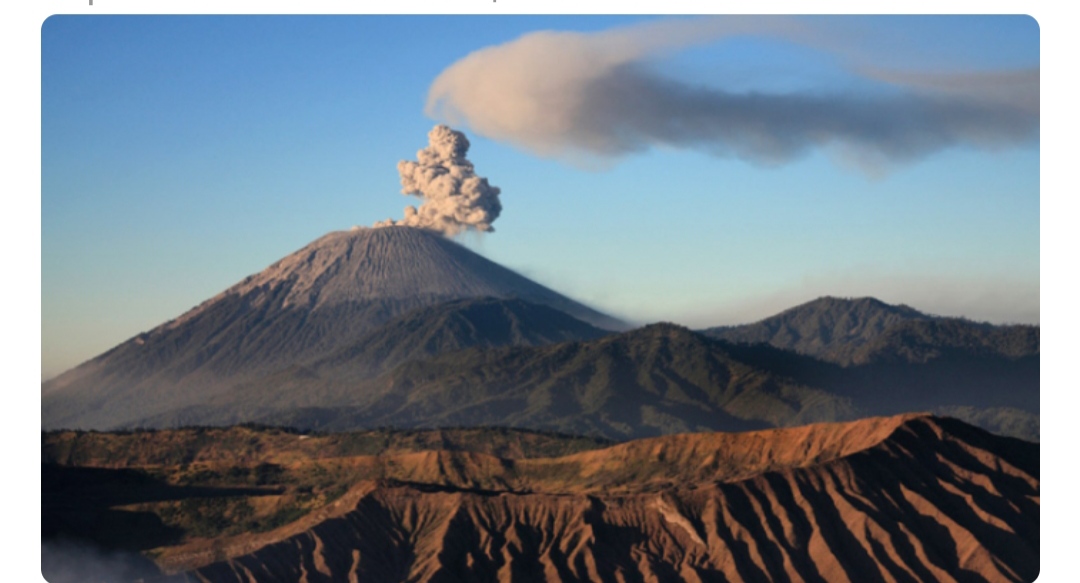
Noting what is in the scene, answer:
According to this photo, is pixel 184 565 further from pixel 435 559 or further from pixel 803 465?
pixel 803 465

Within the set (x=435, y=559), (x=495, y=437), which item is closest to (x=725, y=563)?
(x=435, y=559)

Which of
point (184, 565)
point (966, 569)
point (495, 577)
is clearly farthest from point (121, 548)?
point (966, 569)

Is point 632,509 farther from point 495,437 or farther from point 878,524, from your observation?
point 495,437

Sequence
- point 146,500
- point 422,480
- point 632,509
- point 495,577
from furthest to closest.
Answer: point 422,480 → point 146,500 → point 632,509 → point 495,577

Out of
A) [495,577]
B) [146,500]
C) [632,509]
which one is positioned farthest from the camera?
A: [146,500]

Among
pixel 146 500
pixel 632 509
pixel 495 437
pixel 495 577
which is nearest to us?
pixel 495 577

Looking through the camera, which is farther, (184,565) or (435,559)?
(435,559)
